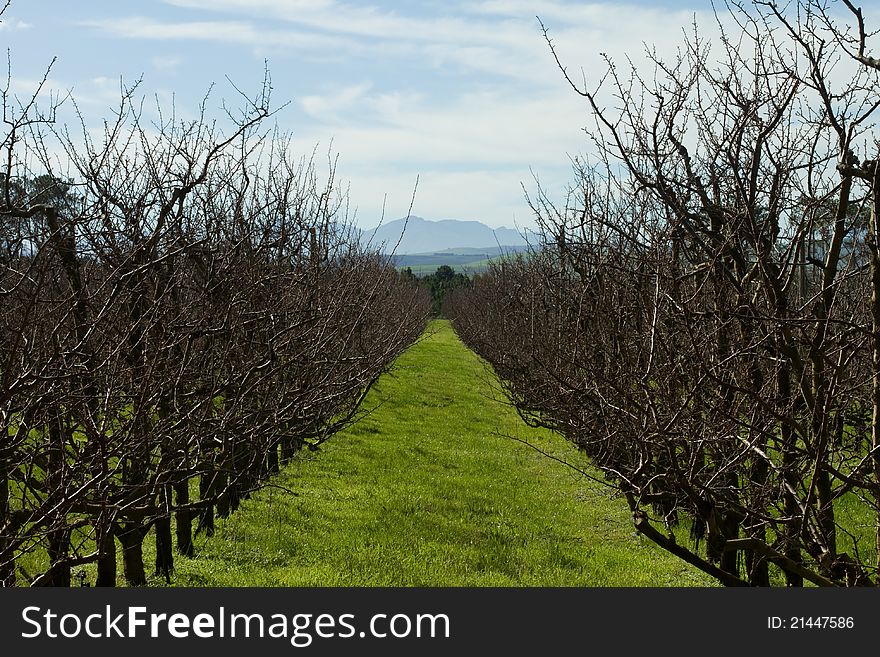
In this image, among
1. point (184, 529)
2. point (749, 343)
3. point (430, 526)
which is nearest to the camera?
point (749, 343)

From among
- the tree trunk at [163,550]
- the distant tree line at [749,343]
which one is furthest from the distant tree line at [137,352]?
the distant tree line at [749,343]

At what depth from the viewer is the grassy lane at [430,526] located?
702cm

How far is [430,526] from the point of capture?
28.6ft

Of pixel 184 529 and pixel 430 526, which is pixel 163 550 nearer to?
pixel 184 529

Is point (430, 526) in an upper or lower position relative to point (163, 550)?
lower

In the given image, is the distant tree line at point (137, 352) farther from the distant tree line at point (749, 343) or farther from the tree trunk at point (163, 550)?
the distant tree line at point (749, 343)

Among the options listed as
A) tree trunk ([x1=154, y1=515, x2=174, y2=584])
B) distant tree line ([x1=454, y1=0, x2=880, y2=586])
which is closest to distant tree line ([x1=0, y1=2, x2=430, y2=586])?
tree trunk ([x1=154, y1=515, x2=174, y2=584])

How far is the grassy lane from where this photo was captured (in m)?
7.02

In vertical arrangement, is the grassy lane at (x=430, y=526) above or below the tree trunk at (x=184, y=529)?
below

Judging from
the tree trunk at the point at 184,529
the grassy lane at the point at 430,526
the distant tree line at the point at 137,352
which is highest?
the distant tree line at the point at 137,352

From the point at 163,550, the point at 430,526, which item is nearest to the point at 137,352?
the point at 163,550

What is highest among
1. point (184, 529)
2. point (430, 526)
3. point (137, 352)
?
point (137, 352)

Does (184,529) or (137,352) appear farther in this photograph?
(184,529)

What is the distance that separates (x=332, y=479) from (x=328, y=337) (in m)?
4.62
